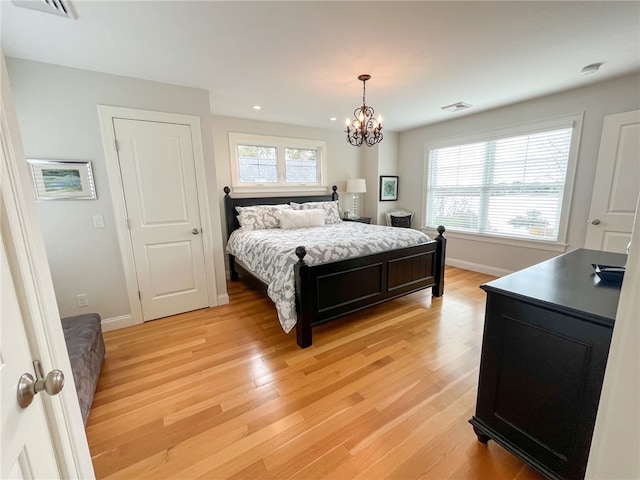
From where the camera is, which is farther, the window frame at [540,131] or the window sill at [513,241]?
the window sill at [513,241]

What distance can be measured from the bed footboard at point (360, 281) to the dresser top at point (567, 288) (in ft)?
4.30

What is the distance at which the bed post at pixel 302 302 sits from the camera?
2213 mm

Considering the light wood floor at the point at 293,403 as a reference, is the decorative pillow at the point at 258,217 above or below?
above

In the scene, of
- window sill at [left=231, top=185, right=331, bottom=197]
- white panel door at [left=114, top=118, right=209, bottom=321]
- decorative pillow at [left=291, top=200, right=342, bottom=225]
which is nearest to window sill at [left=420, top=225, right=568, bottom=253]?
decorative pillow at [left=291, top=200, right=342, bottom=225]

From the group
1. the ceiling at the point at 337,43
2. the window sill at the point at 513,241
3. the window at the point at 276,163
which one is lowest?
the window sill at the point at 513,241

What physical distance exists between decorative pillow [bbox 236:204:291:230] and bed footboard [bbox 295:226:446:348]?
179 cm

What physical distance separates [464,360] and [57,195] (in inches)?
145

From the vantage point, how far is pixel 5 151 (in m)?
0.58

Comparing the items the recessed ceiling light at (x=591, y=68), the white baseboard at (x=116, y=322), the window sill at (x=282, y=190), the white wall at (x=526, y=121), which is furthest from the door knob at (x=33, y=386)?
the white wall at (x=526, y=121)

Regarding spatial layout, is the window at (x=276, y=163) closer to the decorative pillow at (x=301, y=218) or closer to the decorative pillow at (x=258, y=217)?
the decorative pillow at (x=258, y=217)

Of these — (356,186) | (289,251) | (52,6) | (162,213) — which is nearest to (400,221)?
(356,186)

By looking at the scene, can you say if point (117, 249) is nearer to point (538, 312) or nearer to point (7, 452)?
point (7, 452)

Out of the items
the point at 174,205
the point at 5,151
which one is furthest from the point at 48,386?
the point at 174,205

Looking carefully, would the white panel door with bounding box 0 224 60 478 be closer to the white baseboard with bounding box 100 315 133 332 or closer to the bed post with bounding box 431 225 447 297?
the white baseboard with bounding box 100 315 133 332
